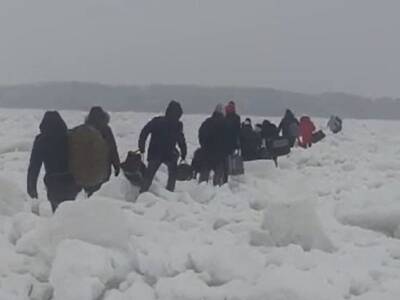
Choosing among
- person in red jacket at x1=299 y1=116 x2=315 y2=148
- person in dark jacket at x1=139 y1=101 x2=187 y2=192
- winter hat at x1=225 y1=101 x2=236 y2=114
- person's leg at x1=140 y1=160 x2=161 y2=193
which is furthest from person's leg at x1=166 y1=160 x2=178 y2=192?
person in red jacket at x1=299 y1=116 x2=315 y2=148

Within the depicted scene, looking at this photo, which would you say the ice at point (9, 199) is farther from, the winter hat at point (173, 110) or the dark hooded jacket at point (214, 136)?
the dark hooded jacket at point (214, 136)

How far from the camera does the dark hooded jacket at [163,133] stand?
1017 cm

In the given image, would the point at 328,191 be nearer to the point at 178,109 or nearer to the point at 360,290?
the point at 178,109

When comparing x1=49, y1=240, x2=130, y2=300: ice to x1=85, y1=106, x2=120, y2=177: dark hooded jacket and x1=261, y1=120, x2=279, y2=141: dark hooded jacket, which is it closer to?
x1=85, y1=106, x2=120, y2=177: dark hooded jacket

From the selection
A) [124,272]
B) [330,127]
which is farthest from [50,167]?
[330,127]

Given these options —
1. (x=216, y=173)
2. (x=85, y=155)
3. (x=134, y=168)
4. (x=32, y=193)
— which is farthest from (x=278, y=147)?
(x=32, y=193)

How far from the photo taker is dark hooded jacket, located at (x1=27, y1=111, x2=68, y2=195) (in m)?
8.44

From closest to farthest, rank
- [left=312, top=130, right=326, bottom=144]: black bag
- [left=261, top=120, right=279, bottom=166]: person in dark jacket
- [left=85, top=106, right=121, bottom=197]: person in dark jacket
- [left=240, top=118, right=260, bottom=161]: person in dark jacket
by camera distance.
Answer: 1. [left=85, top=106, right=121, bottom=197]: person in dark jacket
2. [left=240, top=118, right=260, bottom=161]: person in dark jacket
3. [left=261, top=120, right=279, bottom=166]: person in dark jacket
4. [left=312, top=130, right=326, bottom=144]: black bag

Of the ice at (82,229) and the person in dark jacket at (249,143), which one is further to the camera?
the person in dark jacket at (249,143)

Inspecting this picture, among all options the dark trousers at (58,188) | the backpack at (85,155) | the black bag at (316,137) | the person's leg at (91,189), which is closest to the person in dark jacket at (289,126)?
the black bag at (316,137)

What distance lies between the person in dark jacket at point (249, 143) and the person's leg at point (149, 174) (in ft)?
12.3

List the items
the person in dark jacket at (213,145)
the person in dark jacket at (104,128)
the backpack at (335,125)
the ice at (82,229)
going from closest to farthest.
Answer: the ice at (82,229) < the person in dark jacket at (104,128) < the person in dark jacket at (213,145) < the backpack at (335,125)

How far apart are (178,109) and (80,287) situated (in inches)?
190

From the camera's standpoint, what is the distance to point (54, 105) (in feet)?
324
